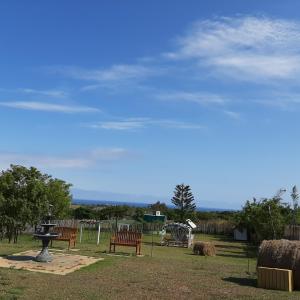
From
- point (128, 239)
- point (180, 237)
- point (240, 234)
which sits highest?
point (240, 234)

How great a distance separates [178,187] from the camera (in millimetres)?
72562

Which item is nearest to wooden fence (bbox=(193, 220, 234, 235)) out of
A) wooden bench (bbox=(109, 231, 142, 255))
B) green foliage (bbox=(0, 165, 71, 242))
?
green foliage (bbox=(0, 165, 71, 242))

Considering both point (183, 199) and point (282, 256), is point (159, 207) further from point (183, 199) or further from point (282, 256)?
point (282, 256)

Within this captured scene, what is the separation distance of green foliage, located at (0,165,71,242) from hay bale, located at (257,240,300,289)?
52.8ft

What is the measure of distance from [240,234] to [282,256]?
34603mm

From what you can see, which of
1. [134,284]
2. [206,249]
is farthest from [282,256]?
[206,249]

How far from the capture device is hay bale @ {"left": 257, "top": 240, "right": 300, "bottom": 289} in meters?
13.8

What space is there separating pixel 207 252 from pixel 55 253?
9.49 metres

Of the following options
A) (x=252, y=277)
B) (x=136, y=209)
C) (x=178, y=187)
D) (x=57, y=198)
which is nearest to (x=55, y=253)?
(x=252, y=277)

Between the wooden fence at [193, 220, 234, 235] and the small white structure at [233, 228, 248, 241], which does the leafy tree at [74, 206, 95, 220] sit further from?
the small white structure at [233, 228, 248, 241]

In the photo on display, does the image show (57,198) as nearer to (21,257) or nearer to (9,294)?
(21,257)

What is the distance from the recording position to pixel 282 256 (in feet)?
46.5

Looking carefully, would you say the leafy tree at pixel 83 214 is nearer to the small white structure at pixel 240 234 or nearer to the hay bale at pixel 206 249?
the small white structure at pixel 240 234

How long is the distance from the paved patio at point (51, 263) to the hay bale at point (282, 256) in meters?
5.41
